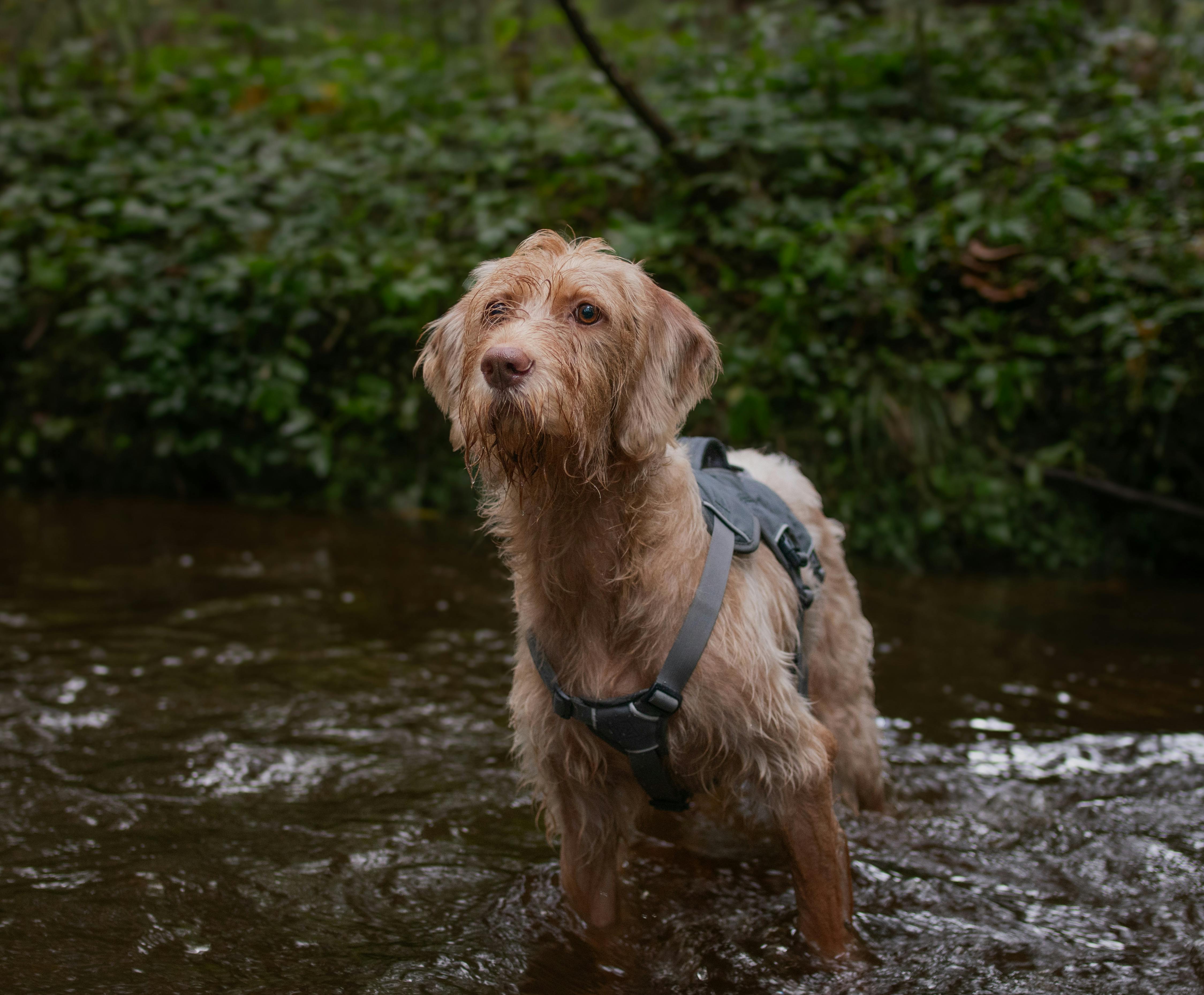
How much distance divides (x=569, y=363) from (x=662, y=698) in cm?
94

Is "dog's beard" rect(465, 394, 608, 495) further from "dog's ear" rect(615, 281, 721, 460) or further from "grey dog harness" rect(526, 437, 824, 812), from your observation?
"grey dog harness" rect(526, 437, 824, 812)

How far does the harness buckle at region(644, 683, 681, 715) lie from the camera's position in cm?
269

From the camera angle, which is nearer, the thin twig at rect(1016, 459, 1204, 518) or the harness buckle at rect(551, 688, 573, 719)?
the harness buckle at rect(551, 688, 573, 719)

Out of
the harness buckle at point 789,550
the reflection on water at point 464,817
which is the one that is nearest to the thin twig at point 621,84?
the reflection on water at point 464,817

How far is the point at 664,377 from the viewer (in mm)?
2812

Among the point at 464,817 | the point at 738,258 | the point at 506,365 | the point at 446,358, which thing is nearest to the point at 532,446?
the point at 506,365

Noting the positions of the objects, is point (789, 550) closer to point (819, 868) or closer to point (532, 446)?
point (819, 868)

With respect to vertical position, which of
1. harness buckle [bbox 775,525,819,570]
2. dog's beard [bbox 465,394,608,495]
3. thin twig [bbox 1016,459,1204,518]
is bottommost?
thin twig [bbox 1016,459,1204,518]

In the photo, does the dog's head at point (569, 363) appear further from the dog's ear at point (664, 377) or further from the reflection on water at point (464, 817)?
the reflection on water at point (464, 817)

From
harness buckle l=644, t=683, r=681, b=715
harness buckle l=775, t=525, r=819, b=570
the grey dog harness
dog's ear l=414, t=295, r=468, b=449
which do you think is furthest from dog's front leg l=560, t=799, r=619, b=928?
dog's ear l=414, t=295, r=468, b=449

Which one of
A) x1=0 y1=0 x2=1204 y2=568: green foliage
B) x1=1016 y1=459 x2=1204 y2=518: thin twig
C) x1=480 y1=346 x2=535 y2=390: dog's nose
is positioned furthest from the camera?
x1=0 y1=0 x2=1204 y2=568: green foliage

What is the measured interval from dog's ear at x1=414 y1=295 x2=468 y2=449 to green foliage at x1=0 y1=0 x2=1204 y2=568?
3.66 metres

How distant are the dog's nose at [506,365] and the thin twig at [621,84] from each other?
17.8 feet

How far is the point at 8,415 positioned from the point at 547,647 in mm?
8686
